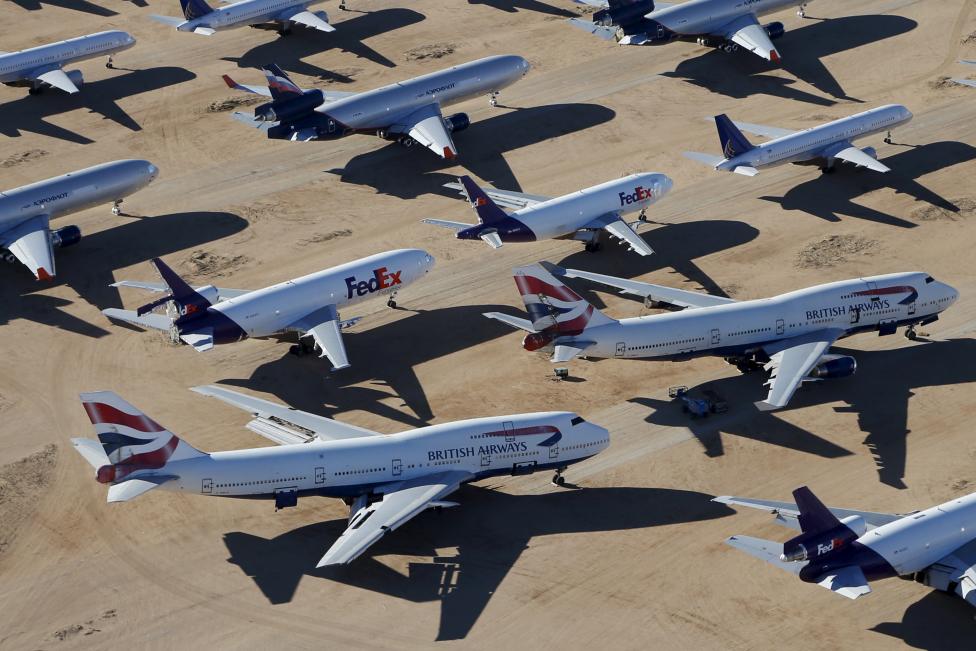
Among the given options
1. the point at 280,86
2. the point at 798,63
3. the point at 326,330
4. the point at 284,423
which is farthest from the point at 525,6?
the point at 284,423

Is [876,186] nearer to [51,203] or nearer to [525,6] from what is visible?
[525,6]

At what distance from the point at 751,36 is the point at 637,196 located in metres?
28.4

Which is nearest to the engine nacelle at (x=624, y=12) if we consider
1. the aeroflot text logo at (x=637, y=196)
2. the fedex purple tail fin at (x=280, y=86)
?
the aeroflot text logo at (x=637, y=196)

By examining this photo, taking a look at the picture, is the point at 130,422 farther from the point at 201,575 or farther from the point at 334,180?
the point at 334,180

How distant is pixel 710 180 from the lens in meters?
90.0

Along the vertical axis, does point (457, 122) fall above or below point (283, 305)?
above

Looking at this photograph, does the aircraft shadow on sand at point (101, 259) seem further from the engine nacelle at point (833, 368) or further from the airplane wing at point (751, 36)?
the airplane wing at point (751, 36)

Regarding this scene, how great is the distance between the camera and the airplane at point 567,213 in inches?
3110

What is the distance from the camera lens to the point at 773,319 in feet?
228

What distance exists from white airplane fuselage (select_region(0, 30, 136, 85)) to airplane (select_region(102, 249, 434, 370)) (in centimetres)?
3437

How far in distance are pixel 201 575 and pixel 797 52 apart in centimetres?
7114

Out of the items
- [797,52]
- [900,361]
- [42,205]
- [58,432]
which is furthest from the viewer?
[797,52]

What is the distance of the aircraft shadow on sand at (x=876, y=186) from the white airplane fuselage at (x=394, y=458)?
32523 mm

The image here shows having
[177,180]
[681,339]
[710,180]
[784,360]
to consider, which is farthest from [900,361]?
[177,180]
